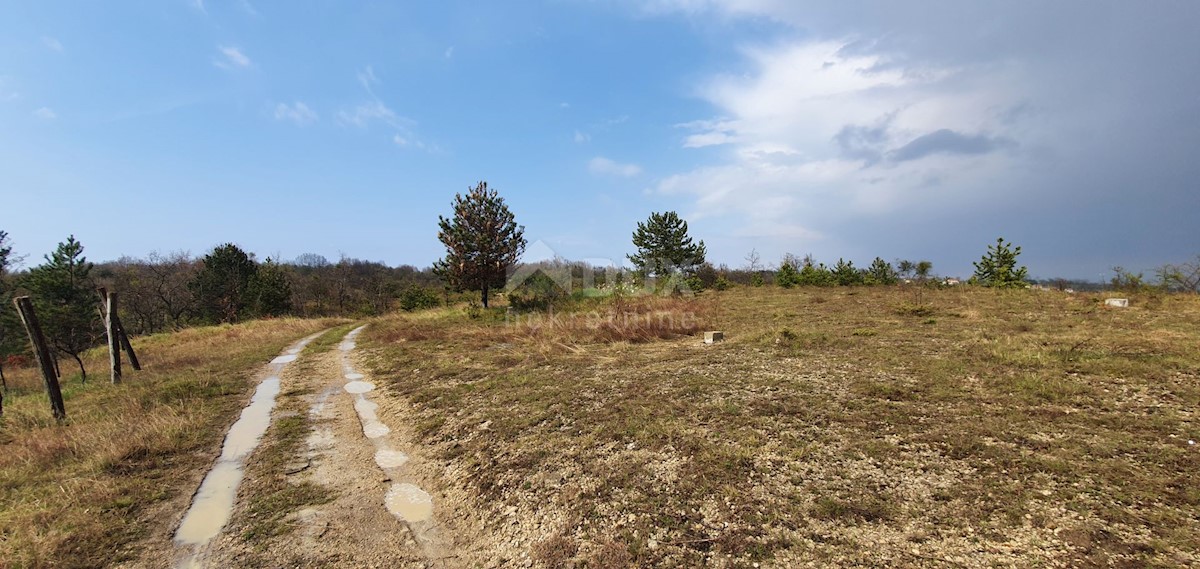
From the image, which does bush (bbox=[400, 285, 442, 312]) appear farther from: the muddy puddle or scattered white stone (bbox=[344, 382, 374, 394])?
the muddy puddle

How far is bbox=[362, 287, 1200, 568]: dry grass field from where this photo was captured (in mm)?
3098

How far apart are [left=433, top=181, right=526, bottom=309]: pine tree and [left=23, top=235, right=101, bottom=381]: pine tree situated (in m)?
16.0

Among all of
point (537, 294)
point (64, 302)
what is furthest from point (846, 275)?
point (64, 302)

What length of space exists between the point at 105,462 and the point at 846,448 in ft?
27.6

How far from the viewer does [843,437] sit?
4.62 meters

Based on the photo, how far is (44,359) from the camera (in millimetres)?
7832

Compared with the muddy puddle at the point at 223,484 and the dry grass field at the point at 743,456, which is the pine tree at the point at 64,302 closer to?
the dry grass field at the point at 743,456

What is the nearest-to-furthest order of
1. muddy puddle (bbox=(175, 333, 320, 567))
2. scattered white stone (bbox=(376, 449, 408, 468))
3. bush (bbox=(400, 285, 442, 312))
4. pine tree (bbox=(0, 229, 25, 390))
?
1. muddy puddle (bbox=(175, 333, 320, 567))
2. scattered white stone (bbox=(376, 449, 408, 468))
3. pine tree (bbox=(0, 229, 25, 390))
4. bush (bbox=(400, 285, 442, 312))

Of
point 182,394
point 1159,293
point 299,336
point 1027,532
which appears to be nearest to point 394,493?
point 1027,532

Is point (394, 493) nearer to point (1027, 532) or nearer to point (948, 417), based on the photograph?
point (1027, 532)

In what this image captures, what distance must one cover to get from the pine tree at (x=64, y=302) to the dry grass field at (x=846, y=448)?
21.8 m

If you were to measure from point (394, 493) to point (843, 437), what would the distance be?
191 inches

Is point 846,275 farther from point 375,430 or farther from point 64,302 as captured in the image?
point 64,302

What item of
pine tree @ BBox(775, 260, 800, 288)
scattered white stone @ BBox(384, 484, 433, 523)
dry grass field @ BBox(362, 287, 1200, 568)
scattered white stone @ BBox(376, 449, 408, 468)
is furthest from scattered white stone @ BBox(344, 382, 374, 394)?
pine tree @ BBox(775, 260, 800, 288)
